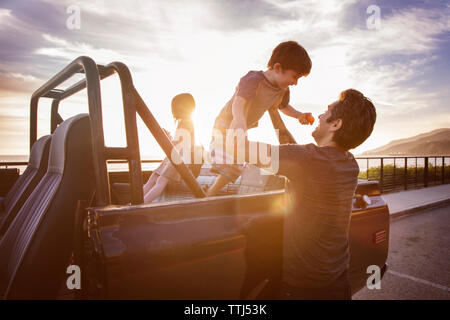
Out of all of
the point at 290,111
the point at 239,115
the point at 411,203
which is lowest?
the point at 411,203

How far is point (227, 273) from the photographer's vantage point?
1543 mm

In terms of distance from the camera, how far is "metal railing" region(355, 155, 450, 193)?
11.7m

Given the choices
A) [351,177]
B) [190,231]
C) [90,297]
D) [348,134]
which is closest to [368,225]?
[351,177]

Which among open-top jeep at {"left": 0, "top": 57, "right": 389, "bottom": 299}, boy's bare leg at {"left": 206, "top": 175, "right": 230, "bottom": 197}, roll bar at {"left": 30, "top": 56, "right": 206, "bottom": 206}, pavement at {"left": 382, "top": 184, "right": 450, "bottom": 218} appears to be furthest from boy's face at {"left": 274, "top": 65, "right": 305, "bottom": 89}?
pavement at {"left": 382, "top": 184, "right": 450, "bottom": 218}

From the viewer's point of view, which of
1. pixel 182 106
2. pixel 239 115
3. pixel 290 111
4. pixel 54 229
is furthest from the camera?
pixel 182 106

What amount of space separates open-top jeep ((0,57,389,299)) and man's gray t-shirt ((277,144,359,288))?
0.09 m

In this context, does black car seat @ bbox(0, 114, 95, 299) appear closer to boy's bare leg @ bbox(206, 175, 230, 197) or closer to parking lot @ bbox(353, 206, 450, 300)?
boy's bare leg @ bbox(206, 175, 230, 197)

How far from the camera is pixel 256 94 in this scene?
8.62 ft

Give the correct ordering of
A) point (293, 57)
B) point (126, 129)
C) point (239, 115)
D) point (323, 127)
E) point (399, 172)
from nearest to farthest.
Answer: point (126, 129), point (323, 127), point (239, 115), point (293, 57), point (399, 172)

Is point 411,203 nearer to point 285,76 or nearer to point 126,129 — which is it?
point 285,76

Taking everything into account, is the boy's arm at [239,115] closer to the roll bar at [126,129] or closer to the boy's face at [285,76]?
the boy's face at [285,76]

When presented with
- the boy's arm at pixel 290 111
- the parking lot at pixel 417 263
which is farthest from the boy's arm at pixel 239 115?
the parking lot at pixel 417 263

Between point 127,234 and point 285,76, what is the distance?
1887mm

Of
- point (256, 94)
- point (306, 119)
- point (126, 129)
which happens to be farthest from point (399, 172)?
point (126, 129)
